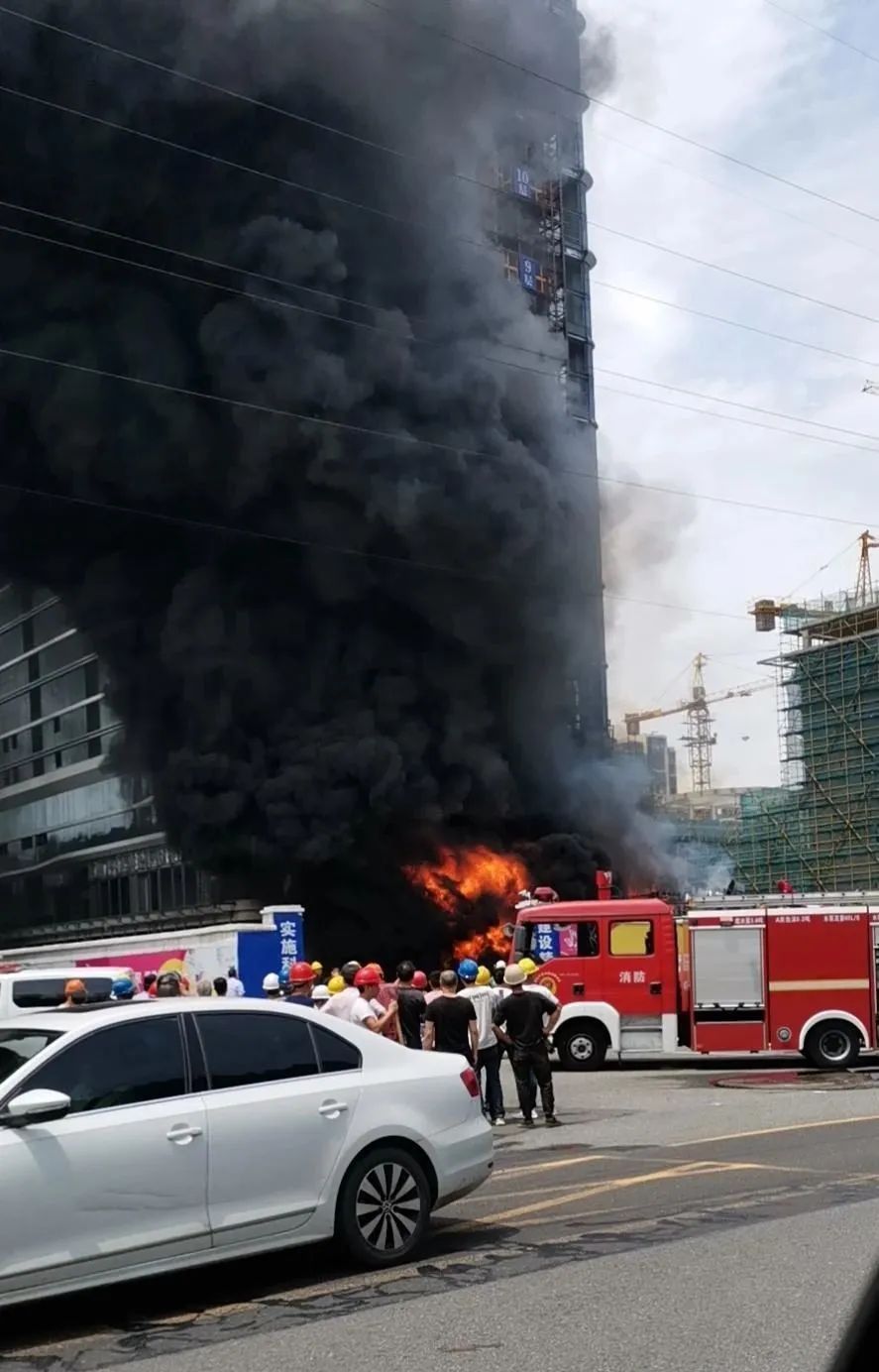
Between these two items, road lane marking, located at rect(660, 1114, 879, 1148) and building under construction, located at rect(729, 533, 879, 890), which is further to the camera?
building under construction, located at rect(729, 533, 879, 890)

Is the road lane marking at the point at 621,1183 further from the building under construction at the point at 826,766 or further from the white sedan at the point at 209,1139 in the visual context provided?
the building under construction at the point at 826,766

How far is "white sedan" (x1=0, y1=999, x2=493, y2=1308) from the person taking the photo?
6398mm

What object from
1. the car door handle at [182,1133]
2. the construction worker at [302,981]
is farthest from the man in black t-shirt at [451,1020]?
the car door handle at [182,1133]

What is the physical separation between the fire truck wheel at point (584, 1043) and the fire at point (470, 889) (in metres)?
18.4

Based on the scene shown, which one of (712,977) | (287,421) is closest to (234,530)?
(287,421)

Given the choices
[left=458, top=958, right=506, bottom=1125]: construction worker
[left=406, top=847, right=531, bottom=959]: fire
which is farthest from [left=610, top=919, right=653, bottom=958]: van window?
[left=406, top=847, right=531, bottom=959]: fire

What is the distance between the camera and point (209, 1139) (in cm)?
685

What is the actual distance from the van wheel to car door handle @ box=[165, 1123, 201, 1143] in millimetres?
887

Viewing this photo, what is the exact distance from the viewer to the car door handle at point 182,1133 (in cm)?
675

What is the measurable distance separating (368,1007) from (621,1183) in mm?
3340

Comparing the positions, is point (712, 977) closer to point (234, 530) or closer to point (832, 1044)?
point (832, 1044)

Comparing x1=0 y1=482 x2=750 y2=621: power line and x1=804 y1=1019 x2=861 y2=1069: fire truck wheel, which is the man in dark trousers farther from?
x1=0 y1=482 x2=750 y2=621: power line

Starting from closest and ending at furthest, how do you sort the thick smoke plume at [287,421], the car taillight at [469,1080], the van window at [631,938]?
the car taillight at [469,1080]
the van window at [631,938]
the thick smoke plume at [287,421]

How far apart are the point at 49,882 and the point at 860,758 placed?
95.5 feet
